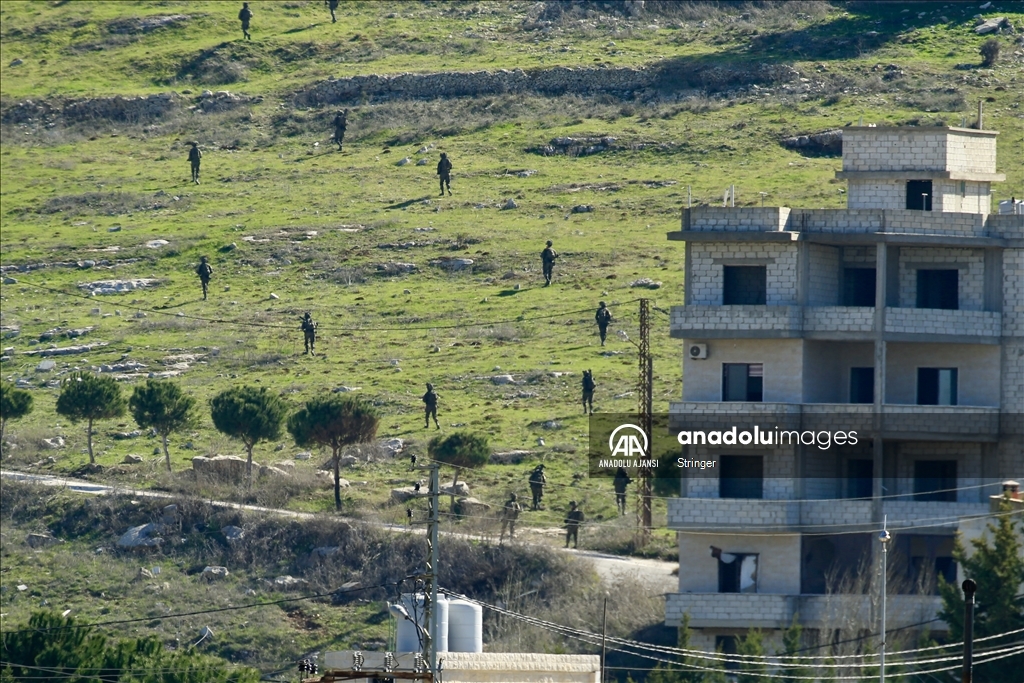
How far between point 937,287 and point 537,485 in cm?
1484

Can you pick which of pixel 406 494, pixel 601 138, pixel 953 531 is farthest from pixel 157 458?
pixel 601 138

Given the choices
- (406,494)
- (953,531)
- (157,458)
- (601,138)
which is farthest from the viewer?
(601,138)

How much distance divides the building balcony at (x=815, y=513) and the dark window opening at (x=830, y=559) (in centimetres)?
53

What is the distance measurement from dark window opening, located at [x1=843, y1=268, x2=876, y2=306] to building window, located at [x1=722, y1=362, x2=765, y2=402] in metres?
2.95

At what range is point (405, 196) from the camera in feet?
329

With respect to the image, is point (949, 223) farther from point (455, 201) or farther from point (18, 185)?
point (18, 185)

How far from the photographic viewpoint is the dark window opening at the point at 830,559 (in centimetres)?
4975

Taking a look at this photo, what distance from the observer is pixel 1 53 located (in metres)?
127

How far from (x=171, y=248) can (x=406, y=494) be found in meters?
33.6

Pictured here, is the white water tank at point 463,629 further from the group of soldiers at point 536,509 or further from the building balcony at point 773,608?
the group of soldiers at point 536,509

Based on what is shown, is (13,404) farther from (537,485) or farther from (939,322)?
(939,322)

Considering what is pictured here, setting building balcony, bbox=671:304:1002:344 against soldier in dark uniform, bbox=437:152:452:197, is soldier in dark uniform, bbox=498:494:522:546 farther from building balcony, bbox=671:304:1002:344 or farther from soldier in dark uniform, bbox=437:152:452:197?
soldier in dark uniform, bbox=437:152:452:197

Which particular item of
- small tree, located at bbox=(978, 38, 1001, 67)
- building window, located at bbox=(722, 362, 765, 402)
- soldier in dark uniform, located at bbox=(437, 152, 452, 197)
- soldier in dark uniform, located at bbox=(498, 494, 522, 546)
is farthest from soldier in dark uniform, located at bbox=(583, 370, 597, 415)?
small tree, located at bbox=(978, 38, 1001, 67)

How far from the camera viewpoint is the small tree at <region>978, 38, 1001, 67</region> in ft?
350
